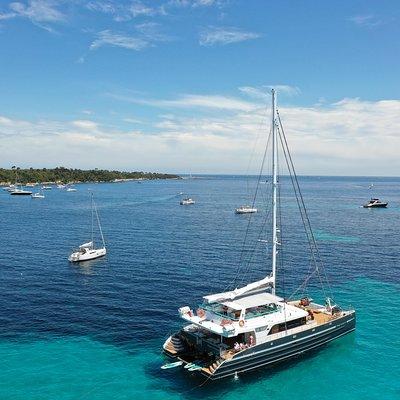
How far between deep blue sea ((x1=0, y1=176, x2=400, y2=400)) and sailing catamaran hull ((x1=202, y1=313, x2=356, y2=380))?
0.83m

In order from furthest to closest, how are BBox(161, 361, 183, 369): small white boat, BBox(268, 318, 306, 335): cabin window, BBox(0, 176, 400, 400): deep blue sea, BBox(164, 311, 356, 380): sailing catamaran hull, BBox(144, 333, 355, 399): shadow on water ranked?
BBox(268, 318, 306, 335): cabin window, BBox(161, 361, 183, 369): small white boat, BBox(164, 311, 356, 380): sailing catamaran hull, BBox(0, 176, 400, 400): deep blue sea, BBox(144, 333, 355, 399): shadow on water

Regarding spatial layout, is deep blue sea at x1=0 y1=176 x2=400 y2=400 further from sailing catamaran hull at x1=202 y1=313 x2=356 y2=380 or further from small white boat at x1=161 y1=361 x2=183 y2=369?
small white boat at x1=161 y1=361 x2=183 y2=369

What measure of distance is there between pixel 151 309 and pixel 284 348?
19.4 metres

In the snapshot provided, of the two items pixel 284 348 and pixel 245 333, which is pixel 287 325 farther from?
pixel 245 333

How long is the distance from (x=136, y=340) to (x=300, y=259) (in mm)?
44023

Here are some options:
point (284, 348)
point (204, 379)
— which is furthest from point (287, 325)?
point (204, 379)

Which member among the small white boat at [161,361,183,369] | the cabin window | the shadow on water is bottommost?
the shadow on water

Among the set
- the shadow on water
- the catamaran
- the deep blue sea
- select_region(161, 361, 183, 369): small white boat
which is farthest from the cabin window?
select_region(161, 361, 183, 369): small white boat

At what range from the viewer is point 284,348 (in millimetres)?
41562

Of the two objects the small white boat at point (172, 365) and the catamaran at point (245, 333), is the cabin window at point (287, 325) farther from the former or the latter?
the small white boat at point (172, 365)

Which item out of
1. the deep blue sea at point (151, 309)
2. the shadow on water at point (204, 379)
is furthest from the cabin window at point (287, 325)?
the deep blue sea at point (151, 309)

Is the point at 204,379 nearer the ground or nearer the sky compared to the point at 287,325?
nearer the ground

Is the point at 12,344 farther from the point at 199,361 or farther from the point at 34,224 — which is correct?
the point at 34,224

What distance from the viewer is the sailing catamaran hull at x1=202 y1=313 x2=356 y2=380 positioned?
38250mm
